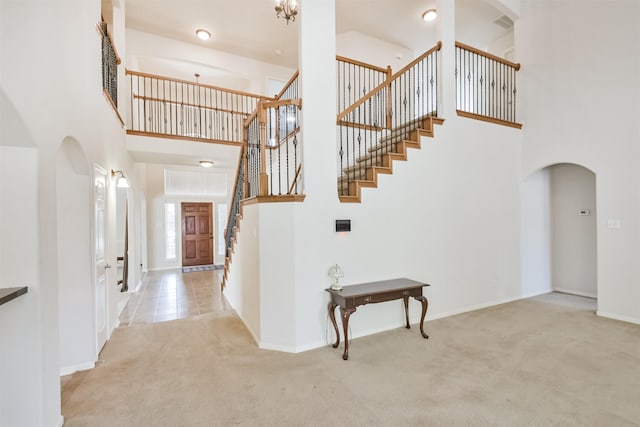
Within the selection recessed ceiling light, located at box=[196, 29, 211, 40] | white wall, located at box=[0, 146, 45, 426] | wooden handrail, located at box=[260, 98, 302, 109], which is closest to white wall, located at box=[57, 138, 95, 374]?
white wall, located at box=[0, 146, 45, 426]

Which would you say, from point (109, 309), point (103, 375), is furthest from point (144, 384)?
point (109, 309)

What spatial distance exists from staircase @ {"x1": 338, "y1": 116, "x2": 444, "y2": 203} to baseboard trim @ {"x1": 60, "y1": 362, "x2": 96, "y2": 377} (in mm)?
2905

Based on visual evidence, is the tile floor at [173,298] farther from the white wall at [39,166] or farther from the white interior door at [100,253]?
the white wall at [39,166]

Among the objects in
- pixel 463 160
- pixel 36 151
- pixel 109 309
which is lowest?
pixel 109 309

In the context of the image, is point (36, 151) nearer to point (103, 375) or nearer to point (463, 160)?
point (103, 375)

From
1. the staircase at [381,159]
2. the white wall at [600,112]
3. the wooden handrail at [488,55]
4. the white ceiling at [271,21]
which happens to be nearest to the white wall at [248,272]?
the staircase at [381,159]

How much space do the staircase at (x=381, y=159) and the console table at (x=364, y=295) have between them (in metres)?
0.97

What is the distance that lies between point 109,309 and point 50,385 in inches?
72.9

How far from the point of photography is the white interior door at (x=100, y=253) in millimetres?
3096

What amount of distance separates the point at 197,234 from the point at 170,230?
73cm

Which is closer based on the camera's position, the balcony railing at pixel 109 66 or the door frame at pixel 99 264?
the door frame at pixel 99 264

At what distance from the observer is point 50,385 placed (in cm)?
195

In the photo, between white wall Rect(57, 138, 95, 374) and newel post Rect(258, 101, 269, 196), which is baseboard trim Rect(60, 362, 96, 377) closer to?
white wall Rect(57, 138, 95, 374)

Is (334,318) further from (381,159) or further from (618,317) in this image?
(618,317)
